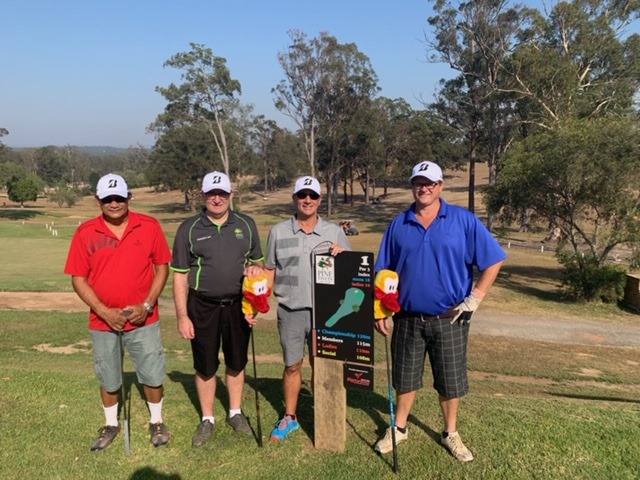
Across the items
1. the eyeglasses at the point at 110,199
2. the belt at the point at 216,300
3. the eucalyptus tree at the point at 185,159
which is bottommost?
the belt at the point at 216,300

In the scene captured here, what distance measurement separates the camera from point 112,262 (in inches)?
145

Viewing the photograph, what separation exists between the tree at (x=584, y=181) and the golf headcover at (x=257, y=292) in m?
17.8

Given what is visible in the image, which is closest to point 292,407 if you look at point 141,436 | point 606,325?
point 141,436

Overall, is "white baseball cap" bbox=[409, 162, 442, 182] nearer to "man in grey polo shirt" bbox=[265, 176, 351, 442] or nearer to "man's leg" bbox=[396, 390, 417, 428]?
"man in grey polo shirt" bbox=[265, 176, 351, 442]

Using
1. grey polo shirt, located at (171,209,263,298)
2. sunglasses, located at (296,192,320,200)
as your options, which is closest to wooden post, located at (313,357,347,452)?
grey polo shirt, located at (171,209,263,298)

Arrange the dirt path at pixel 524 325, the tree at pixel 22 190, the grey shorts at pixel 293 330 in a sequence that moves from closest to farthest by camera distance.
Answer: the grey shorts at pixel 293 330
the dirt path at pixel 524 325
the tree at pixel 22 190

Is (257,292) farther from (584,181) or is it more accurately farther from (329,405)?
(584,181)

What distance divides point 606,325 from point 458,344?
1393 centimetres

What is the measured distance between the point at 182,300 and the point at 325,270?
1.16 metres

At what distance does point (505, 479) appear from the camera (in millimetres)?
3379

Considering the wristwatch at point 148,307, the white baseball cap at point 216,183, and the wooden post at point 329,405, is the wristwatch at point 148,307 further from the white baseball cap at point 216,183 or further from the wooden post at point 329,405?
the wooden post at point 329,405

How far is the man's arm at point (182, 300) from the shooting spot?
3828 mm

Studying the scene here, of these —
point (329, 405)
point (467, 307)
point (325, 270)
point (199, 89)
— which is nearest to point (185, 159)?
point (199, 89)

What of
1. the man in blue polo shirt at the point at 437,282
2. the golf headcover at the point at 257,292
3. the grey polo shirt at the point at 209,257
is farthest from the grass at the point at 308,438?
the grey polo shirt at the point at 209,257
